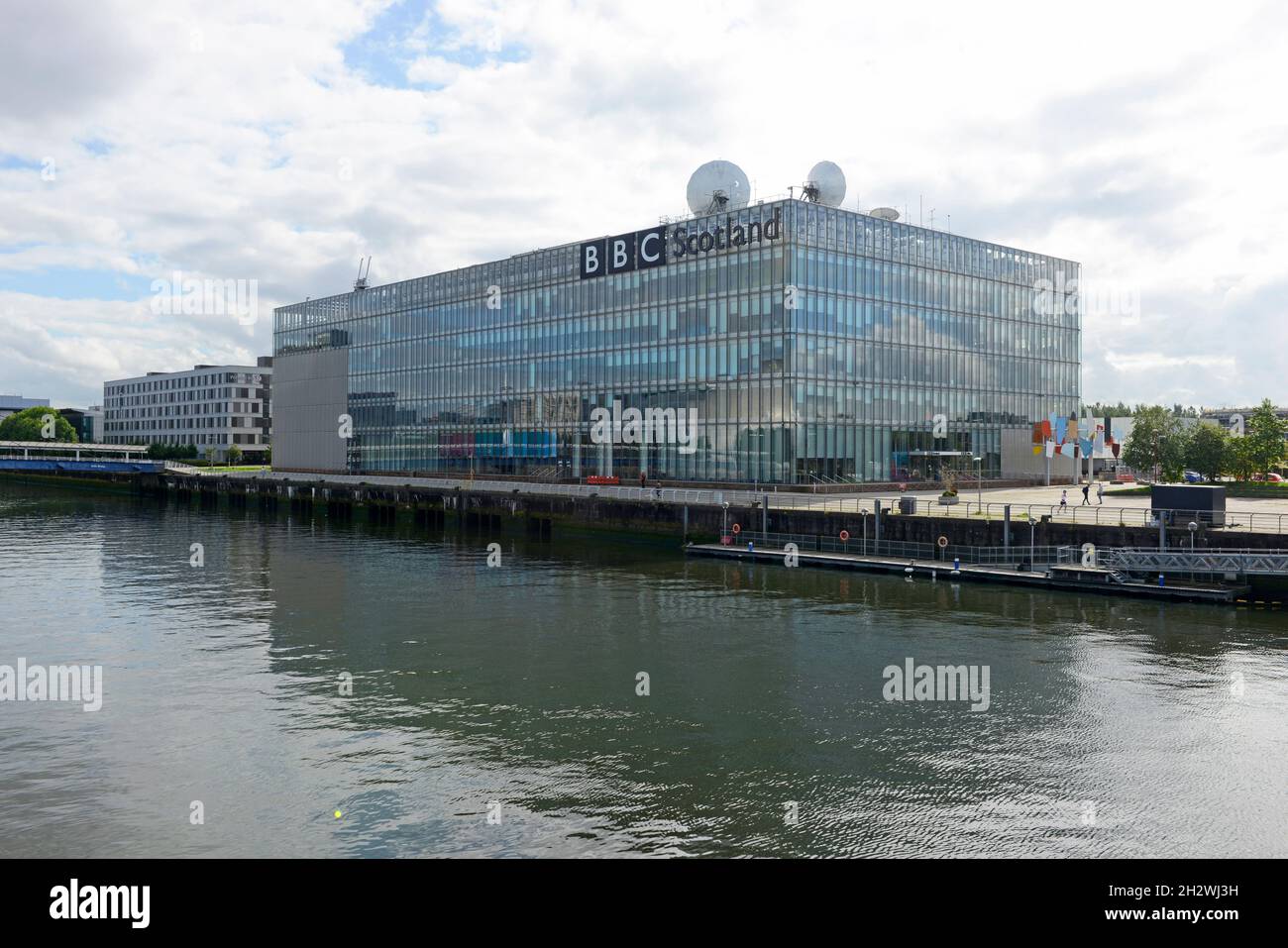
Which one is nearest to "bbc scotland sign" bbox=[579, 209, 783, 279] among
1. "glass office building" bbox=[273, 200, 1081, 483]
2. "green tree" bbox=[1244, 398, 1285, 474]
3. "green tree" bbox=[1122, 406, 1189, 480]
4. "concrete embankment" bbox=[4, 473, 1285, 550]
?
"glass office building" bbox=[273, 200, 1081, 483]

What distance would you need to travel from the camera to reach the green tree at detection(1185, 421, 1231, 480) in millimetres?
91188

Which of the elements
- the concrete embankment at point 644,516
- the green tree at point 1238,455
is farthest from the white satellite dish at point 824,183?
the green tree at point 1238,455

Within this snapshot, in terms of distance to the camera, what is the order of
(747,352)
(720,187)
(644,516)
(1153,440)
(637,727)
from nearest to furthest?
1. (637,727)
2. (644,516)
3. (747,352)
4. (1153,440)
5. (720,187)

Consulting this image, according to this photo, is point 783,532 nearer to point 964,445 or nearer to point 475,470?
point 964,445

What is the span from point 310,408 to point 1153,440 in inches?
4922

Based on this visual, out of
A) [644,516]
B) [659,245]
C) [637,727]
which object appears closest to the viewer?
[637,727]

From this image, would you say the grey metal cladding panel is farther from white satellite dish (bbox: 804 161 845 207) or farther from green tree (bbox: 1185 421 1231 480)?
green tree (bbox: 1185 421 1231 480)

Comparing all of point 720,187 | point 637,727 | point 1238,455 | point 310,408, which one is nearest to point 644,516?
point 720,187

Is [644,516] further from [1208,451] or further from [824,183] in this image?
[1208,451]

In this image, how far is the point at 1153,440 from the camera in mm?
100062

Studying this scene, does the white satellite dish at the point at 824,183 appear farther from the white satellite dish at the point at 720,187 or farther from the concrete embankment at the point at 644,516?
the concrete embankment at the point at 644,516

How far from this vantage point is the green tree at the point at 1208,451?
9119 centimetres

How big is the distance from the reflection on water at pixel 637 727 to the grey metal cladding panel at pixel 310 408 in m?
105
